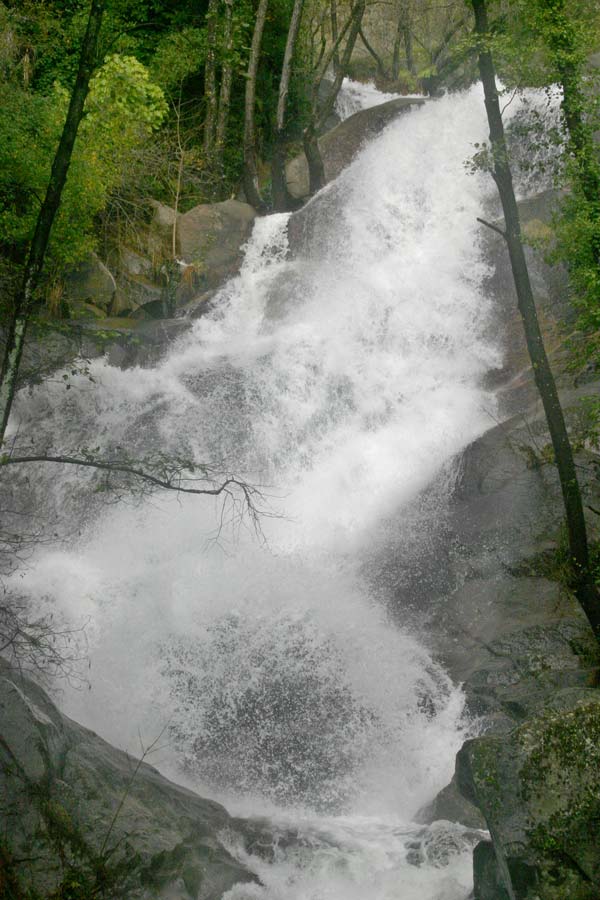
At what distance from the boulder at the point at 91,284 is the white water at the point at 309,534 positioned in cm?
161

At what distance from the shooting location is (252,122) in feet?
58.9

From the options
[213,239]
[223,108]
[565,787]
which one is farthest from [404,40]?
[565,787]

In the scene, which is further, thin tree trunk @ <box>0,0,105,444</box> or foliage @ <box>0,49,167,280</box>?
foliage @ <box>0,49,167,280</box>

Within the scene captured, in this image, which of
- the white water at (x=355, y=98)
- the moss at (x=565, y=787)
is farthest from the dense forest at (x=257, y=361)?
the white water at (x=355, y=98)

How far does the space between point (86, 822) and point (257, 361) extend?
27.9 ft

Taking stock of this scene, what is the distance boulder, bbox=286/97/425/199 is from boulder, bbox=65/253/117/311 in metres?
5.69

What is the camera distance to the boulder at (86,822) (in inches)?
229

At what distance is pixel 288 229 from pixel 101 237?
12.4ft

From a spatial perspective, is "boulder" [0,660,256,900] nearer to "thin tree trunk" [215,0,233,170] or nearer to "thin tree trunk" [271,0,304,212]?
"thin tree trunk" [271,0,304,212]

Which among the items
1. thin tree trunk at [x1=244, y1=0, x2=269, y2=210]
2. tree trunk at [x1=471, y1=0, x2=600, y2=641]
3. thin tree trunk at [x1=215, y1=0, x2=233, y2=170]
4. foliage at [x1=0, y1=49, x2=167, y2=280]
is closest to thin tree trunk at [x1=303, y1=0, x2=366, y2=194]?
thin tree trunk at [x1=244, y1=0, x2=269, y2=210]

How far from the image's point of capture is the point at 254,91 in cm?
1845

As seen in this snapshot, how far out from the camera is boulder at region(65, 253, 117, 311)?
45.8 ft

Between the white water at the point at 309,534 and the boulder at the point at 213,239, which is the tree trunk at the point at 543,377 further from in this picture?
the boulder at the point at 213,239

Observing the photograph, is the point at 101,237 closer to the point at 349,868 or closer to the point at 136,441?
the point at 136,441
